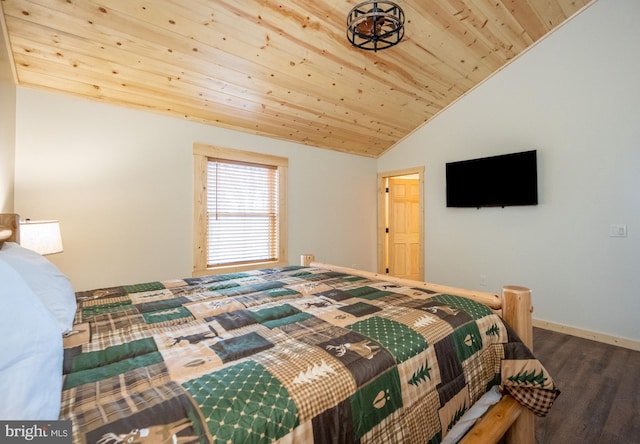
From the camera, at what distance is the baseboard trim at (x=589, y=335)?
2.82 meters

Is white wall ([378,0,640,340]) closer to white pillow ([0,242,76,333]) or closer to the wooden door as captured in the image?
the wooden door

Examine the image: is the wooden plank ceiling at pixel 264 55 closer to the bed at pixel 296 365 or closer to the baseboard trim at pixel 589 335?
the bed at pixel 296 365

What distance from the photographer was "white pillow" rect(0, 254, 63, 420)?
60 centimetres

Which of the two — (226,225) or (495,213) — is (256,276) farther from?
(495,213)

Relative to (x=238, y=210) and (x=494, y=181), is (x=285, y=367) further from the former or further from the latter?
(x=494, y=181)

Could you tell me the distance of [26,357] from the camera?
0.69 meters

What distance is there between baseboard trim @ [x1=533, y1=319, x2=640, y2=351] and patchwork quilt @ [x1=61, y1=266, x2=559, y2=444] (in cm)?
240

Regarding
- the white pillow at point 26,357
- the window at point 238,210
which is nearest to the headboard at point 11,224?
the white pillow at point 26,357

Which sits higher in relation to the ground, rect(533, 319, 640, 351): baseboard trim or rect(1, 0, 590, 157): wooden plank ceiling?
rect(1, 0, 590, 157): wooden plank ceiling

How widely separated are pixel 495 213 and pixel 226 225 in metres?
3.56

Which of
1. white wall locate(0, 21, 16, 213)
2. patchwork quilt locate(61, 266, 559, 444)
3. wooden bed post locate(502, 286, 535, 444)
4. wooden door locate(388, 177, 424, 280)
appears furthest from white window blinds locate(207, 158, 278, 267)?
wooden bed post locate(502, 286, 535, 444)

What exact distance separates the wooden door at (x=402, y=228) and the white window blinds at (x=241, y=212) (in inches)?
92.2

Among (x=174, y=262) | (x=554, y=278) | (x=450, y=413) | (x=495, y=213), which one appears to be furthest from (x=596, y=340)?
(x=174, y=262)

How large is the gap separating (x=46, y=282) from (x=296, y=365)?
1.18m
